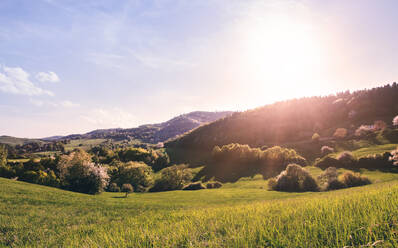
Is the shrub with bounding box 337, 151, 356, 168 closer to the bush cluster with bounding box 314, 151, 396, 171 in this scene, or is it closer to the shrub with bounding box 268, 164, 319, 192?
the bush cluster with bounding box 314, 151, 396, 171

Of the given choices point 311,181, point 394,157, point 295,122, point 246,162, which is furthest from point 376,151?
point 295,122

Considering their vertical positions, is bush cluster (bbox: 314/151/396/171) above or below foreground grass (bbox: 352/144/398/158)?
below

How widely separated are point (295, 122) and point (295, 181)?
356 ft

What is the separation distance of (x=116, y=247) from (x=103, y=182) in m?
44.4

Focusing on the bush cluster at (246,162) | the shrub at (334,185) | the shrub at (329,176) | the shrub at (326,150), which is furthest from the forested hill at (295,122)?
the shrub at (334,185)

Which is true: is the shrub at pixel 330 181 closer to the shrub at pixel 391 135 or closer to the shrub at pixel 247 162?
the shrub at pixel 247 162

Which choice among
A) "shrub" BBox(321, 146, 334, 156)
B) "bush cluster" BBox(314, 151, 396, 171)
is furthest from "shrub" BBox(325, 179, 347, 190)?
"shrub" BBox(321, 146, 334, 156)

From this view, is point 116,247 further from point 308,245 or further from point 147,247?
point 308,245

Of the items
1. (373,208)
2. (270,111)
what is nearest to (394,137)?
(270,111)

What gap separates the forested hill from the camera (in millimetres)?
119062

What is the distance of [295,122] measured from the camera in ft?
452

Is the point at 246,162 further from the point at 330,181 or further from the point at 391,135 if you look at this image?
the point at 391,135

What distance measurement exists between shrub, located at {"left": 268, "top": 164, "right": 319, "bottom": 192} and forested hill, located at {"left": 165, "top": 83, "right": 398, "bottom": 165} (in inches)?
2584

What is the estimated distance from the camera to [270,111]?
163 m
